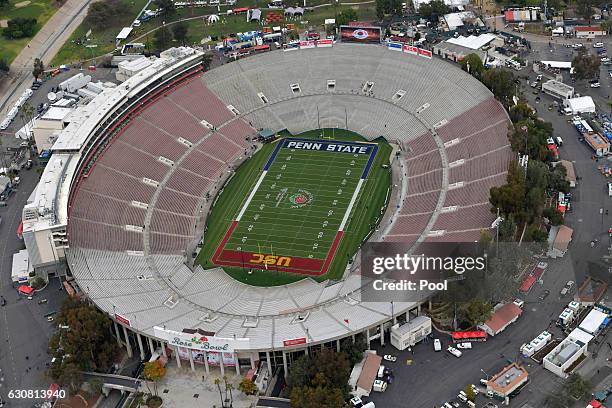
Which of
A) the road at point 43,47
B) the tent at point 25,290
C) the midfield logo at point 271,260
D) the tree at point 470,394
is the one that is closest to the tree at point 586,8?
the midfield logo at point 271,260

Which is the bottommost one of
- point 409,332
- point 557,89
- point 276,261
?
point 409,332

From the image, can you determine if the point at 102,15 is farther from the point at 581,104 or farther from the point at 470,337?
the point at 470,337

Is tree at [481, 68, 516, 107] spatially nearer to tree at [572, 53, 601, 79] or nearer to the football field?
tree at [572, 53, 601, 79]

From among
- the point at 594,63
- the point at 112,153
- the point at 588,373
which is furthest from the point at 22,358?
the point at 594,63

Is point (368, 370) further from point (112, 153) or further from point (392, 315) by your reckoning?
point (112, 153)

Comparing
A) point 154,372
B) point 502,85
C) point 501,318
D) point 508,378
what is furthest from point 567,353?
point 502,85

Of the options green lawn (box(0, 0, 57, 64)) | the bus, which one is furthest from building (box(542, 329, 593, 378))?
green lawn (box(0, 0, 57, 64))
